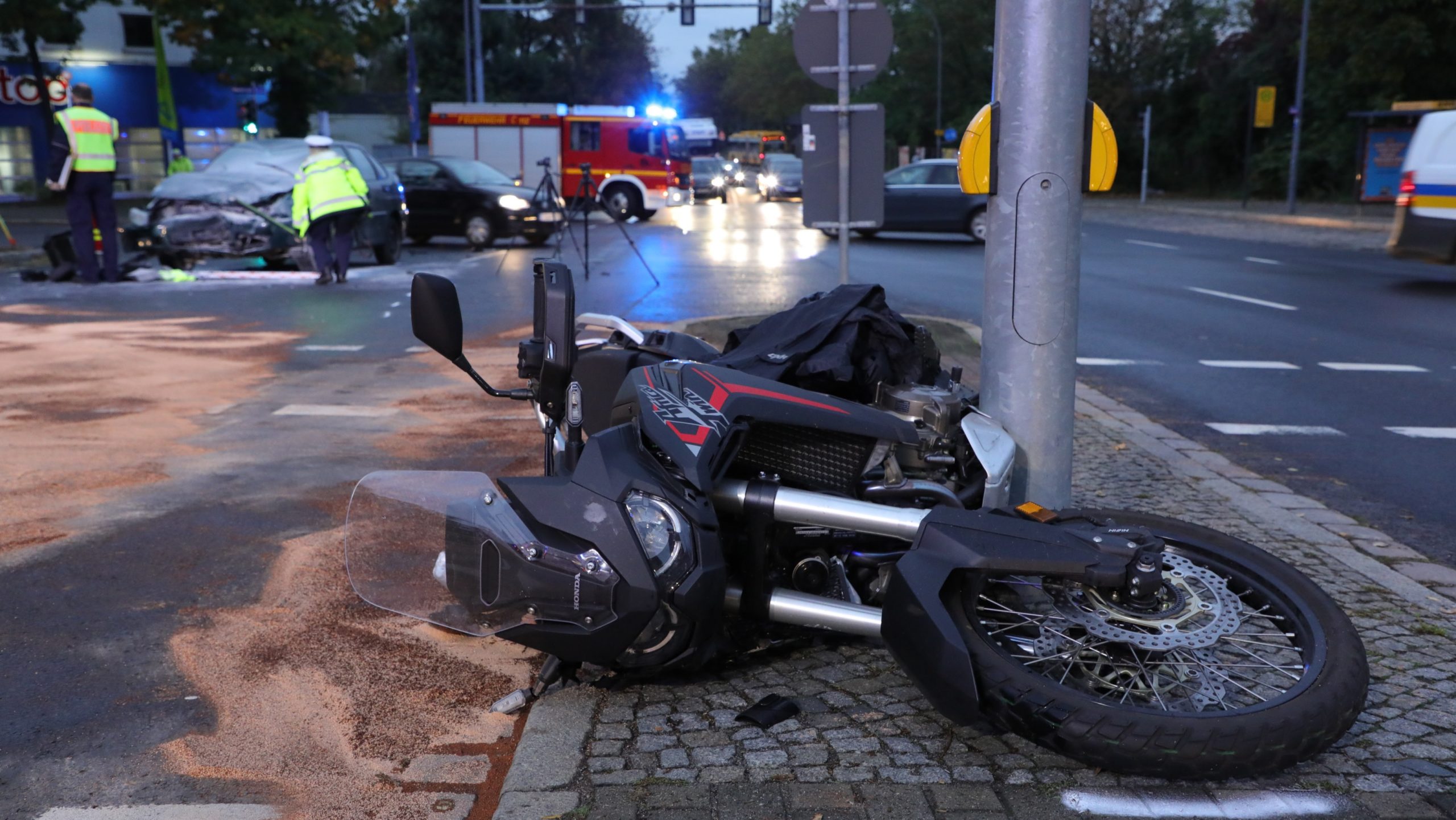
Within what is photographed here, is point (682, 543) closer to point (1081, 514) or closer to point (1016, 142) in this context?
point (1081, 514)

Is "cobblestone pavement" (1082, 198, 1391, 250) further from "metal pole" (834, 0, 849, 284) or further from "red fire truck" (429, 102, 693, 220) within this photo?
"metal pole" (834, 0, 849, 284)

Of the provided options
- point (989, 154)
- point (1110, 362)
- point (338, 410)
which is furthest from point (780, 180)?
point (989, 154)

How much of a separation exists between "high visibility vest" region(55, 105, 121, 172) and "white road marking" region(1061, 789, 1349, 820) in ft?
47.7

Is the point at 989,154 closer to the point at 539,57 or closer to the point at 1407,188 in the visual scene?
the point at 1407,188

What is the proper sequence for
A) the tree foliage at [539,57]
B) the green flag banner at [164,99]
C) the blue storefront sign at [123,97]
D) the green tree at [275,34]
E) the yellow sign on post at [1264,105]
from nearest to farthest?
the green flag banner at [164,99] < the green tree at [275,34] < the yellow sign on post at [1264,105] < the blue storefront sign at [123,97] < the tree foliage at [539,57]

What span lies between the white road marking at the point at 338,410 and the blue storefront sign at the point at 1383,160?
1230 inches

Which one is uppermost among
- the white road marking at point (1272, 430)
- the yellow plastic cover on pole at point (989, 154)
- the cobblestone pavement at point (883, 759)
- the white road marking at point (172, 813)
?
the yellow plastic cover on pole at point (989, 154)

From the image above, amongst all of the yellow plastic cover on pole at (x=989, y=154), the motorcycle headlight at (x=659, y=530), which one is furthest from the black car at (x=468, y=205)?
the motorcycle headlight at (x=659, y=530)

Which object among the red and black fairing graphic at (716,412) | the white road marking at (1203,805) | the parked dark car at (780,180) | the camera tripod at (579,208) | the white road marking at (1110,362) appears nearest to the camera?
the white road marking at (1203,805)

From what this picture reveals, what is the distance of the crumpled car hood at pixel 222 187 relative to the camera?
1608 centimetres

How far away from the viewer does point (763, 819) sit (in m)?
2.94

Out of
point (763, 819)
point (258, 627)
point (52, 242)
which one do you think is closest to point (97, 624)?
point (258, 627)

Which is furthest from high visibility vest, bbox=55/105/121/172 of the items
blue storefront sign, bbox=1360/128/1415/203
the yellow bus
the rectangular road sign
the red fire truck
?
the yellow bus

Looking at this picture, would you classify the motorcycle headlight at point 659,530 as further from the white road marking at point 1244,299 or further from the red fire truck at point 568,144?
the red fire truck at point 568,144
